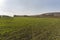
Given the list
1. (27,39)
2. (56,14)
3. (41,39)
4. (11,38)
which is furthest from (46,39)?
(56,14)

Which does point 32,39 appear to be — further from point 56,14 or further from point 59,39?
point 56,14

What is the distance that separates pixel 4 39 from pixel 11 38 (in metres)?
0.84

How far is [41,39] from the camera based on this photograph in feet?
63.3

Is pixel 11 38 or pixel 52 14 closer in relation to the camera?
pixel 11 38

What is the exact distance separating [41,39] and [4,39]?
3.41 meters

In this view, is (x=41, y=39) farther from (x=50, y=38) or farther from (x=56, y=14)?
(x=56, y=14)

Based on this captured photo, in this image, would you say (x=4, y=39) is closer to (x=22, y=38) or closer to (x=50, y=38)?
(x=22, y=38)

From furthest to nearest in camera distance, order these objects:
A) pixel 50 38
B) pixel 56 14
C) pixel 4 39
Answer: pixel 56 14 < pixel 50 38 < pixel 4 39

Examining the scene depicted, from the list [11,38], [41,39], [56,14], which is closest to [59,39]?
[41,39]

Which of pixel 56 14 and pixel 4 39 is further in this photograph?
pixel 56 14

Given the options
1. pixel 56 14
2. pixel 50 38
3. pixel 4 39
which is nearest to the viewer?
pixel 4 39

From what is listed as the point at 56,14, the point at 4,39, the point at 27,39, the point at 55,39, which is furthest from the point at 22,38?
the point at 56,14

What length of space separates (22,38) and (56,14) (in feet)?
277

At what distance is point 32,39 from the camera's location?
61.9 feet
